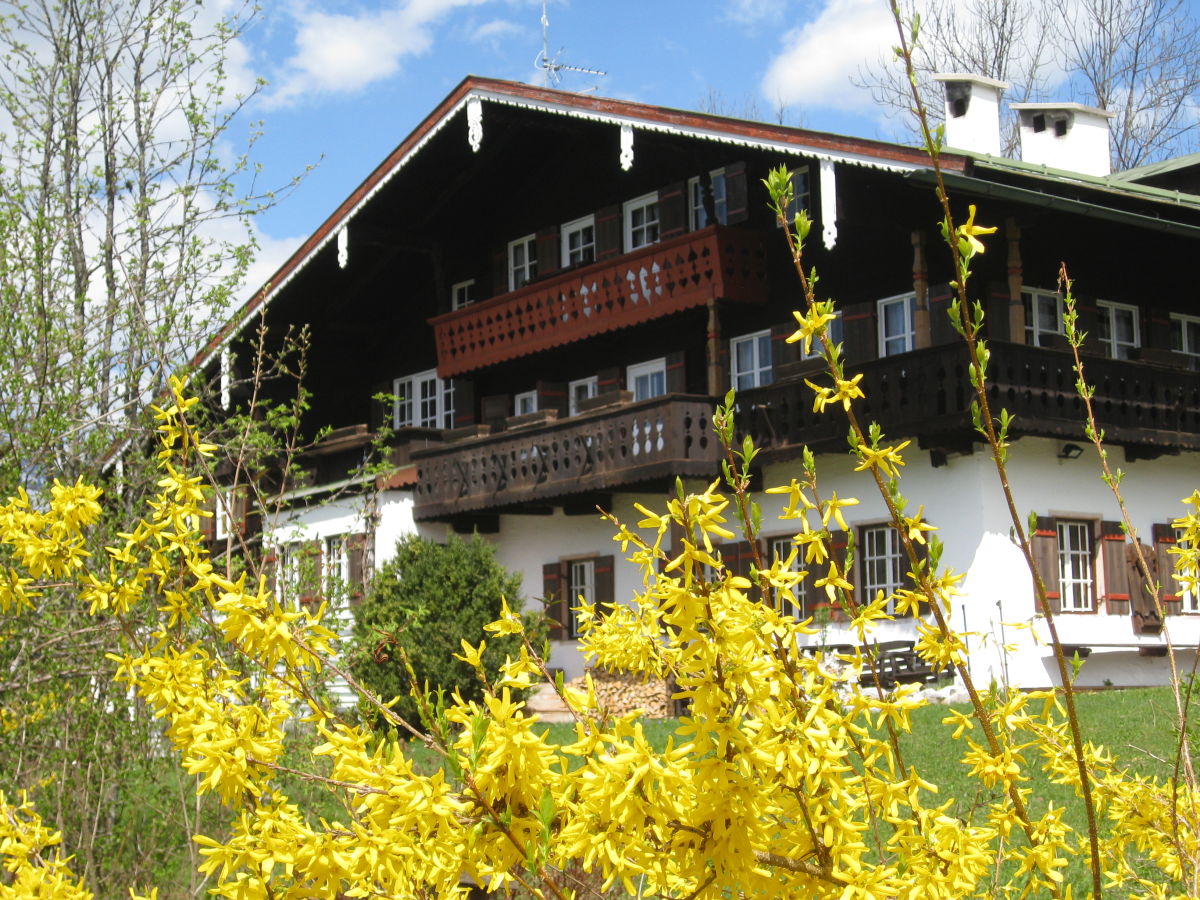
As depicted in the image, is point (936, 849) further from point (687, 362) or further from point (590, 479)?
point (687, 362)

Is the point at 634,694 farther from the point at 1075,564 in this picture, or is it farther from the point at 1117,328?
the point at 1117,328

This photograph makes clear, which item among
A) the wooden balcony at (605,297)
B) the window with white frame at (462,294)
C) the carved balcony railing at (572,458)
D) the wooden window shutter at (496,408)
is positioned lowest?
the carved balcony railing at (572,458)

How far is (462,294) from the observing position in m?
25.7

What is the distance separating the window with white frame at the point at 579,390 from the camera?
22844 millimetres

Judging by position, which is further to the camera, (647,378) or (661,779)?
(647,378)

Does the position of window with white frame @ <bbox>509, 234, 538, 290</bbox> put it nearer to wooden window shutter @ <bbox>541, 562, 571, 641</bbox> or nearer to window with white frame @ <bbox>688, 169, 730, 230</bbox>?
window with white frame @ <bbox>688, 169, 730, 230</bbox>

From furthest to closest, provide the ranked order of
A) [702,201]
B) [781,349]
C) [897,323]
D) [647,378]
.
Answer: [647,378], [702,201], [781,349], [897,323]

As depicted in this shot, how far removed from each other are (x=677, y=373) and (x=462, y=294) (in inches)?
228

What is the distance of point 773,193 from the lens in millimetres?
2908

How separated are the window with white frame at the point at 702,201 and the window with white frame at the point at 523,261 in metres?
3.61

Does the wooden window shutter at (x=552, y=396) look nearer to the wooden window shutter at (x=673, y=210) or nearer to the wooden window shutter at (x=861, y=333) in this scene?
the wooden window shutter at (x=673, y=210)

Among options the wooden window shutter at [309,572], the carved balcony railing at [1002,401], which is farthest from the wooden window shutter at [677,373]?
the wooden window shutter at [309,572]

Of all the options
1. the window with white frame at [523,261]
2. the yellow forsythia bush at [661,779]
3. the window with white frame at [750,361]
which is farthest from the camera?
the window with white frame at [523,261]

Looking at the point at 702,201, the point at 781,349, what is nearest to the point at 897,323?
the point at 781,349
